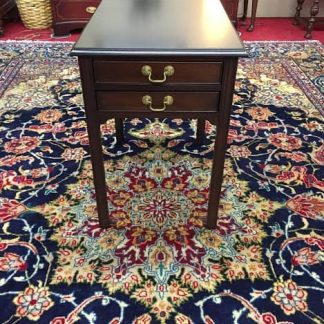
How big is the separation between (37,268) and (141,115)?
2.30 ft

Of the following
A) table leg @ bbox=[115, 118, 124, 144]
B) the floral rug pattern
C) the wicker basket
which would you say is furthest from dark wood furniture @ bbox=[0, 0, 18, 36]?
table leg @ bbox=[115, 118, 124, 144]

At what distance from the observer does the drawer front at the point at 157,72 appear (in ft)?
3.64

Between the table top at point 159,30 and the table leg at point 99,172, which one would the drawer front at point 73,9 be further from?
the table leg at point 99,172

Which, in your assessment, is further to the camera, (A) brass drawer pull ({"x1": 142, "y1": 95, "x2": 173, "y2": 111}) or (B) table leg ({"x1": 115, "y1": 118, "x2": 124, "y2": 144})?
(B) table leg ({"x1": 115, "y1": 118, "x2": 124, "y2": 144})

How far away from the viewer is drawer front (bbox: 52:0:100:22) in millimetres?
3338

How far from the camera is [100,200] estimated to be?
1434 mm

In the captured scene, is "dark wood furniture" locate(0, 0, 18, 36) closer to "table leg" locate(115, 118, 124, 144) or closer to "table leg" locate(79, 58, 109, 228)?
"table leg" locate(115, 118, 124, 144)

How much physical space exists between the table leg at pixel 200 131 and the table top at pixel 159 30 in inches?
24.3

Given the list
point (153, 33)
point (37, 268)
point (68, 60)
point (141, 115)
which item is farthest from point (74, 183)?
point (68, 60)

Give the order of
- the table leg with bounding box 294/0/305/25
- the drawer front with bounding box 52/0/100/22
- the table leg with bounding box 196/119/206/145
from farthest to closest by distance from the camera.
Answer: the table leg with bounding box 294/0/305/25 < the drawer front with bounding box 52/0/100/22 < the table leg with bounding box 196/119/206/145

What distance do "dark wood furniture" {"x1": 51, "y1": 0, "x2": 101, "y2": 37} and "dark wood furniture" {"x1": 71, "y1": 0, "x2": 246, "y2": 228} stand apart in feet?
7.51

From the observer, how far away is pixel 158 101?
1182 millimetres

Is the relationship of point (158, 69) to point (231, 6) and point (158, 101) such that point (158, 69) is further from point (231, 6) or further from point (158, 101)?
point (231, 6)

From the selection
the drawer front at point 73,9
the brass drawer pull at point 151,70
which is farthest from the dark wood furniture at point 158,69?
the drawer front at point 73,9
